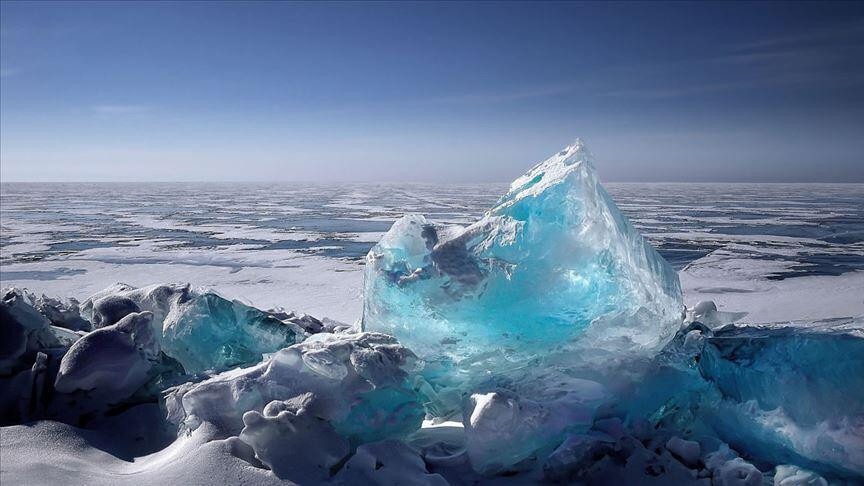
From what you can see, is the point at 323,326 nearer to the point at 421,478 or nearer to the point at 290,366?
the point at 290,366

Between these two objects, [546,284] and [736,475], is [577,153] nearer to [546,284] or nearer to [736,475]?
[546,284]

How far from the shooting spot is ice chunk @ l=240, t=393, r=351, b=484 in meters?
1.88

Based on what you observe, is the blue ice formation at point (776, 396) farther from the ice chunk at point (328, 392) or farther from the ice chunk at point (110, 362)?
the ice chunk at point (110, 362)

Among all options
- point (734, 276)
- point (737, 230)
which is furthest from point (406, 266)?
point (737, 230)

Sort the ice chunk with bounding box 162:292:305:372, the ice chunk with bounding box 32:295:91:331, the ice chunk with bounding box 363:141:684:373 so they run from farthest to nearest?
the ice chunk with bounding box 32:295:91:331
the ice chunk with bounding box 162:292:305:372
the ice chunk with bounding box 363:141:684:373

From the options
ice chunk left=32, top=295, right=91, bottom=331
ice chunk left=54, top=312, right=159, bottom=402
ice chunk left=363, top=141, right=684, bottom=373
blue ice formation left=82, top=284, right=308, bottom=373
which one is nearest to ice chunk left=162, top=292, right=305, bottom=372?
blue ice formation left=82, top=284, right=308, bottom=373

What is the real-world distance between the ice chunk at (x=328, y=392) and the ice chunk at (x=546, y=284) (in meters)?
0.44

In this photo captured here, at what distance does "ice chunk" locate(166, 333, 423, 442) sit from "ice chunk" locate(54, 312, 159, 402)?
314 millimetres

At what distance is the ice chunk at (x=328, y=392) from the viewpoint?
213 centimetres

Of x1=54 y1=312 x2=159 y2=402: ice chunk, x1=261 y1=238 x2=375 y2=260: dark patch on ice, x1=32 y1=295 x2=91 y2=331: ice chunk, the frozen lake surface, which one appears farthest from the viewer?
x1=261 y1=238 x2=375 y2=260: dark patch on ice

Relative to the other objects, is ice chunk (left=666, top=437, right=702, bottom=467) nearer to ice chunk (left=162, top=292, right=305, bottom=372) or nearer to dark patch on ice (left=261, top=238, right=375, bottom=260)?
ice chunk (left=162, top=292, right=305, bottom=372)

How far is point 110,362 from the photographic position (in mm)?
2428

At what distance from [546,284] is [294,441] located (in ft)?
4.50

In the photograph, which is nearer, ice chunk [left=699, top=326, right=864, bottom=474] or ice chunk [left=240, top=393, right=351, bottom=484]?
ice chunk [left=240, top=393, right=351, bottom=484]
